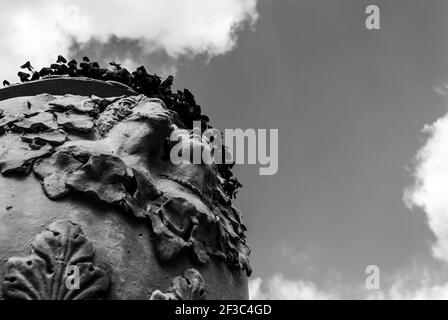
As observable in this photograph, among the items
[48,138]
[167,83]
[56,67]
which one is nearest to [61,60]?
[56,67]

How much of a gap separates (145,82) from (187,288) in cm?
396

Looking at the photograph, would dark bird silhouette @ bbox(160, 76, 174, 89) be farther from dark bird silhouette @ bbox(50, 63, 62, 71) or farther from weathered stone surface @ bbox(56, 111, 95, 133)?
weathered stone surface @ bbox(56, 111, 95, 133)

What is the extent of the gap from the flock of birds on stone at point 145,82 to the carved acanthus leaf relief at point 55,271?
139 inches

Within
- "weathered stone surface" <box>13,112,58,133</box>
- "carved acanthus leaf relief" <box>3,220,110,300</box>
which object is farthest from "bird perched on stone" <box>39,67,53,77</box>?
"carved acanthus leaf relief" <box>3,220,110,300</box>

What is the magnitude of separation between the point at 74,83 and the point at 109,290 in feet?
12.6

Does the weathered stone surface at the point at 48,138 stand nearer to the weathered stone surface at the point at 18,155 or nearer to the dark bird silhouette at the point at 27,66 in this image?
the weathered stone surface at the point at 18,155

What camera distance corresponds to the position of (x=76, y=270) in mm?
4375

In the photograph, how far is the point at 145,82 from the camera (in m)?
8.20

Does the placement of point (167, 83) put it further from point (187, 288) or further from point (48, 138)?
point (187, 288)

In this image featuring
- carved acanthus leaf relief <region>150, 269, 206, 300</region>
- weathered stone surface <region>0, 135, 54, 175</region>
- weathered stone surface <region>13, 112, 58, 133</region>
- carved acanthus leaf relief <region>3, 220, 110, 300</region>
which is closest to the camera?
carved acanthus leaf relief <region>3, 220, 110, 300</region>

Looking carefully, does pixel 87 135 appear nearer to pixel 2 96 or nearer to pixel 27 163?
pixel 27 163

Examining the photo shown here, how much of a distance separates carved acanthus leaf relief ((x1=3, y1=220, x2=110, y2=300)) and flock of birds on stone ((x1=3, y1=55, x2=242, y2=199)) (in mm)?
3532

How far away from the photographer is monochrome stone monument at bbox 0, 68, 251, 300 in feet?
14.7

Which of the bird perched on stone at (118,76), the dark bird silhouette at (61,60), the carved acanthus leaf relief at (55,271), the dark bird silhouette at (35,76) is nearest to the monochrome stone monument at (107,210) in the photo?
the carved acanthus leaf relief at (55,271)
